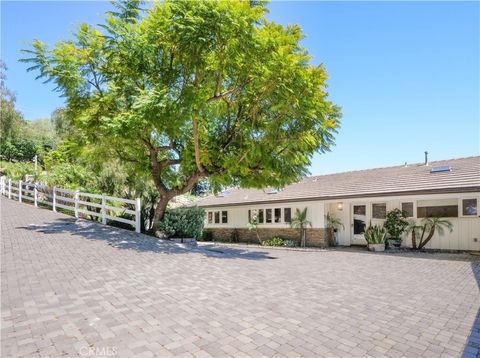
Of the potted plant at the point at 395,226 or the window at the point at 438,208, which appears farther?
the potted plant at the point at 395,226

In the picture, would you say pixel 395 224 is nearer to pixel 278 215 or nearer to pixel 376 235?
pixel 376 235

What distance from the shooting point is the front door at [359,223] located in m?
17.3

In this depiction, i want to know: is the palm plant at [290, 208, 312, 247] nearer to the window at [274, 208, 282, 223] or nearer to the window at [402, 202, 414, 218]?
the window at [274, 208, 282, 223]

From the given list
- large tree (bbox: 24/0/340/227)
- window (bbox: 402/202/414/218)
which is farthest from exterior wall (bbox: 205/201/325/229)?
large tree (bbox: 24/0/340/227)

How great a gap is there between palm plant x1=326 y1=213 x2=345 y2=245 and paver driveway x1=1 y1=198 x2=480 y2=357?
7.92 meters

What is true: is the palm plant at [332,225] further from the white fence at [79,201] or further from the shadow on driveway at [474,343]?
the shadow on driveway at [474,343]

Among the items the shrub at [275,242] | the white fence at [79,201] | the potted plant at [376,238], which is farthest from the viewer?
the shrub at [275,242]

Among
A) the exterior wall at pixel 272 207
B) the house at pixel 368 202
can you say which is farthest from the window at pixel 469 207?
the exterior wall at pixel 272 207

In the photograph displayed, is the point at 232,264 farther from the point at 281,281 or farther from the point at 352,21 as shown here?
the point at 352,21

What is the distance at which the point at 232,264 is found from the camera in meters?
9.30

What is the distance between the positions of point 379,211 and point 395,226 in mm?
1433

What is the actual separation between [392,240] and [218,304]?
13.3 meters

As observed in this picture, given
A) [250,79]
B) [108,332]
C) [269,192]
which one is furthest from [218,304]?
[269,192]

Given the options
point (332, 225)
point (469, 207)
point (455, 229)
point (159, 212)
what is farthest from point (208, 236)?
point (469, 207)
